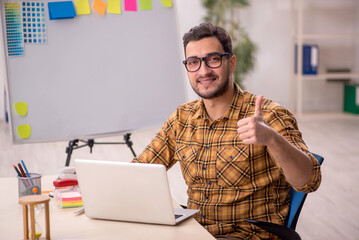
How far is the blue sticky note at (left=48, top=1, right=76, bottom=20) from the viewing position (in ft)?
9.35

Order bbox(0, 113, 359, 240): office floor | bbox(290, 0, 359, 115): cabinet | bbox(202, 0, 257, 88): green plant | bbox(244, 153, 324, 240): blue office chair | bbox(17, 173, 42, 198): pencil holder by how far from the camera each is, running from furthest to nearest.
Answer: bbox(290, 0, 359, 115): cabinet
bbox(202, 0, 257, 88): green plant
bbox(0, 113, 359, 240): office floor
bbox(17, 173, 42, 198): pencil holder
bbox(244, 153, 324, 240): blue office chair

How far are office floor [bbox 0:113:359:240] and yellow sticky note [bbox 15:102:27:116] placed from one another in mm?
1659

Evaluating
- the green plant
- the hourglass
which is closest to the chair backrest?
the hourglass

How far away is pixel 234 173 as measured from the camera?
1802 millimetres

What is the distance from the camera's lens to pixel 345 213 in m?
3.44

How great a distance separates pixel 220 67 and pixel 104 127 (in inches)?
53.6

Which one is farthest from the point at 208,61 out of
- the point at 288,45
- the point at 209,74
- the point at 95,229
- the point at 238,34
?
the point at 288,45

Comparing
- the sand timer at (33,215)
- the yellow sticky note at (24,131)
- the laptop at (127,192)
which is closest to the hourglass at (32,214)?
the sand timer at (33,215)

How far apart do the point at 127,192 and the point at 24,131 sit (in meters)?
1.52

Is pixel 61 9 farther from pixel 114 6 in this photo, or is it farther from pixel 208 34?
pixel 208 34

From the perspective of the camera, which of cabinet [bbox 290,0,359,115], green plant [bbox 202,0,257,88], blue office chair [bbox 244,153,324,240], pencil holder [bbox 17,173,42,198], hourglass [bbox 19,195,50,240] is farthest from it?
cabinet [bbox 290,0,359,115]

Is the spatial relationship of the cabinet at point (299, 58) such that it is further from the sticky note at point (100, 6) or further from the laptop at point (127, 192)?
the laptop at point (127, 192)

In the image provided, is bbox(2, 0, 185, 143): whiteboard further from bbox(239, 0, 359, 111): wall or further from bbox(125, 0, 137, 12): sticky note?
bbox(239, 0, 359, 111): wall

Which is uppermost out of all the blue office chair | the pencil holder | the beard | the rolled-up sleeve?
the beard
